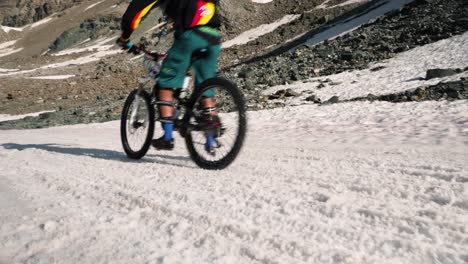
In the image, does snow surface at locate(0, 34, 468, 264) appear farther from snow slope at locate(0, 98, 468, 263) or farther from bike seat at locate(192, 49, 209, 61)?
bike seat at locate(192, 49, 209, 61)

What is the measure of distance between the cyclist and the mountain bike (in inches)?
2.7

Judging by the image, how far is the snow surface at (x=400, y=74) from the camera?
11.2 m

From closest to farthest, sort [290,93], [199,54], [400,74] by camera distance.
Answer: [199,54], [400,74], [290,93]

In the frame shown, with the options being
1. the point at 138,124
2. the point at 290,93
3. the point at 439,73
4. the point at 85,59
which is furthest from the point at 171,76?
the point at 85,59

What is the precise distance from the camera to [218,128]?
4.27 metres

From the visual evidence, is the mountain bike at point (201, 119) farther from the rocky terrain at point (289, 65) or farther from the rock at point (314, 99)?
the rock at point (314, 99)

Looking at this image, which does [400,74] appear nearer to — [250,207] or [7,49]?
[250,207]

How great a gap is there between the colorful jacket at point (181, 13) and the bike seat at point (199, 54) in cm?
28

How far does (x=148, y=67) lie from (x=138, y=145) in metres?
1.04

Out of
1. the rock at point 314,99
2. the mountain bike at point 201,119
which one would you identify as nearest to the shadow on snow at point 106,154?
the mountain bike at point 201,119

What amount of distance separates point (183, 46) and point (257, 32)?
4442cm

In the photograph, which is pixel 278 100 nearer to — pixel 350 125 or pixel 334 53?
pixel 350 125

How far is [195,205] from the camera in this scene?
110 inches

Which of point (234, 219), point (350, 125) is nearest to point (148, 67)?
point (234, 219)
